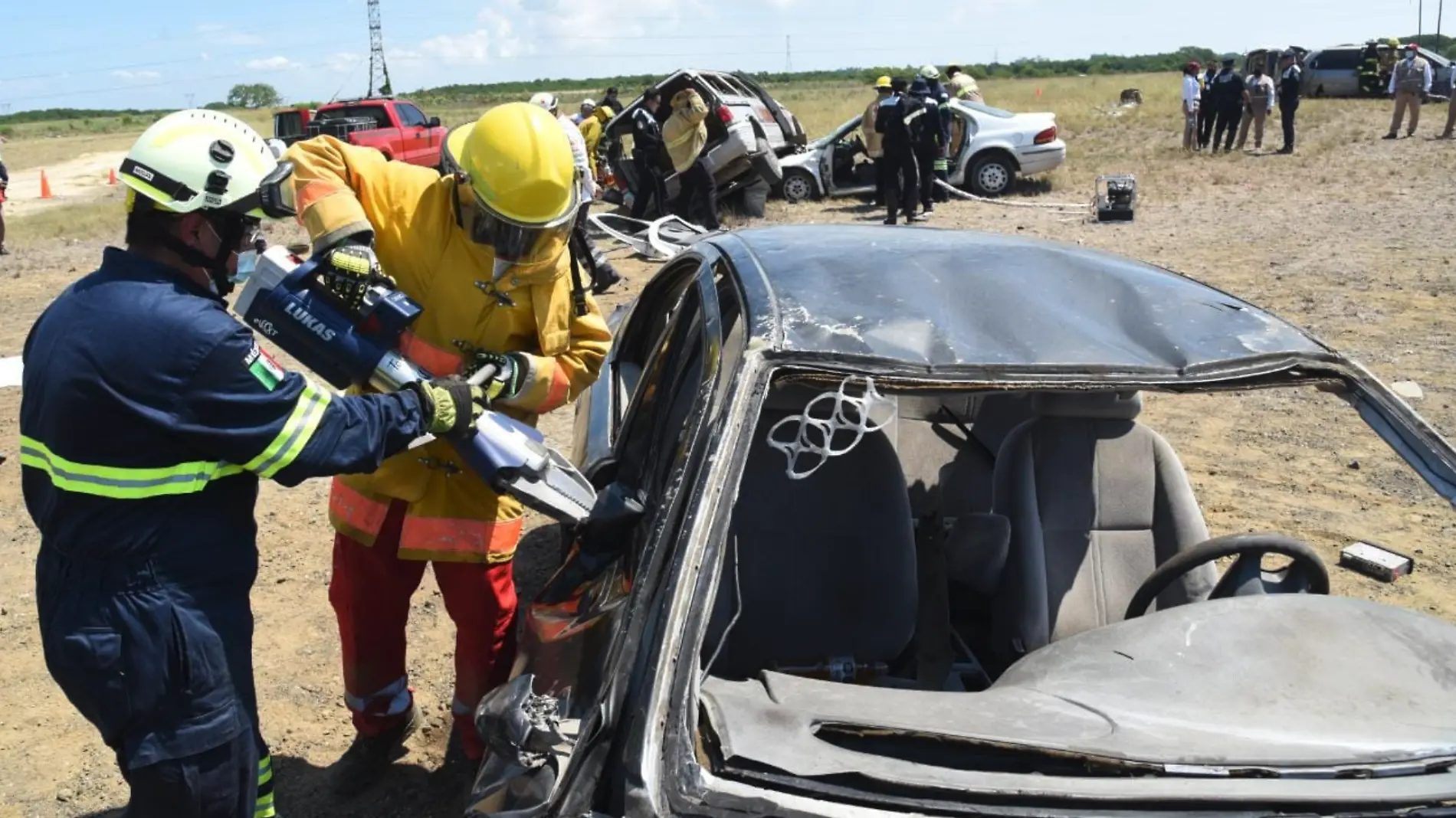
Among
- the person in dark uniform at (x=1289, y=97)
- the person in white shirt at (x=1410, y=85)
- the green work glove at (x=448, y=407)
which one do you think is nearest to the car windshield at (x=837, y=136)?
the person in dark uniform at (x=1289, y=97)

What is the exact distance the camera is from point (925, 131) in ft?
38.5

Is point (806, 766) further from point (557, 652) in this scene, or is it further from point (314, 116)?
point (314, 116)

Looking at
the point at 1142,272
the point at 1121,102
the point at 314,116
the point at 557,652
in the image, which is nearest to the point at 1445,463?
the point at 1142,272

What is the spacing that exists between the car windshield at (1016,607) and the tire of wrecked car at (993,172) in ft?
33.7

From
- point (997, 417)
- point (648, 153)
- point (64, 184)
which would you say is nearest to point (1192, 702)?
point (997, 417)

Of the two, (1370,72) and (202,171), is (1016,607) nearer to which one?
(202,171)

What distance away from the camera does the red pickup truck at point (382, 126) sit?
18891 mm

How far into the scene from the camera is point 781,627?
2.50 metres

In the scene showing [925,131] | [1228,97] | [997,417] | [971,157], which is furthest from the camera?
[1228,97]

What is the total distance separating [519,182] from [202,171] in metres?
0.71

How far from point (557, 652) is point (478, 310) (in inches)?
41.7

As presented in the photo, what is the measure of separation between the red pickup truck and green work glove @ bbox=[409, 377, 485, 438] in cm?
1729

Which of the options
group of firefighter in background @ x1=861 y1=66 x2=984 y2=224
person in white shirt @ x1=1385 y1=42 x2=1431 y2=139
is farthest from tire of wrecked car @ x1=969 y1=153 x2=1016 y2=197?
person in white shirt @ x1=1385 y1=42 x2=1431 y2=139

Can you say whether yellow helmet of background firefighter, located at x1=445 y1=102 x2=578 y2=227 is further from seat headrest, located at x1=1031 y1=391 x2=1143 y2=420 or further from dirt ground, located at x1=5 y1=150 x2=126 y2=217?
dirt ground, located at x1=5 y1=150 x2=126 y2=217
